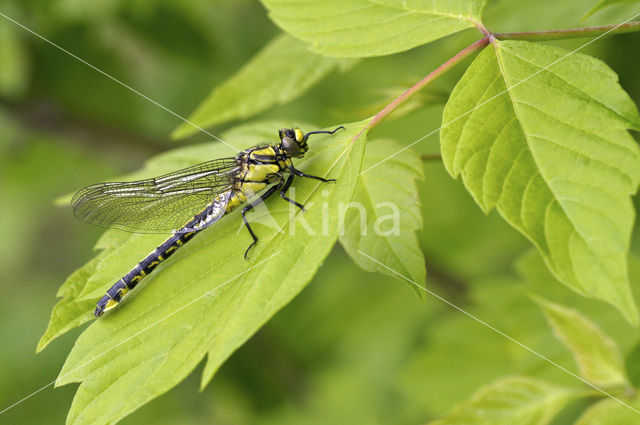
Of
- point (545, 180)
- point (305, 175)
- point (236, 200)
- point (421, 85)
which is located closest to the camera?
point (545, 180)

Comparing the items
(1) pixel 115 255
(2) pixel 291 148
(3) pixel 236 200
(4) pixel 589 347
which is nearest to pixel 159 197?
(3) pixel 236 200

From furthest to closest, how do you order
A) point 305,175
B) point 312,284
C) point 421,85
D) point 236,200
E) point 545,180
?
point 312,284 → point 236,200 → point 305,175 → point 421,85 → point 545,180

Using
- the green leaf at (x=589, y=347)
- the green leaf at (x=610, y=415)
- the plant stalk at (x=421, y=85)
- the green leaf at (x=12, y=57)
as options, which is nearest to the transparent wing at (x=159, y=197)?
the plant stalk at (x=421, y=85)

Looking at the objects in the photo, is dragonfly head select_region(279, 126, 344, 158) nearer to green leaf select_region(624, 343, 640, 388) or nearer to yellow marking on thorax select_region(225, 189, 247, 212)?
yellow marking on thorax select_region(225, 189, 247, 212)

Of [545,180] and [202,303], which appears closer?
[545,180]

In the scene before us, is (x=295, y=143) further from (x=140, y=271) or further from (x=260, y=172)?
(x=140, y=271)

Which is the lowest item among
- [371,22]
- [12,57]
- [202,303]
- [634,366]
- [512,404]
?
[634,366]

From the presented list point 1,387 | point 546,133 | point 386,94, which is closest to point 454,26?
point 546,133

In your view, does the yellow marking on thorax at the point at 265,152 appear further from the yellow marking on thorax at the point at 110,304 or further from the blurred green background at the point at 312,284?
the blurred green background at the point at 312,284
